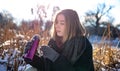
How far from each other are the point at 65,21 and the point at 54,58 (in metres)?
0.40

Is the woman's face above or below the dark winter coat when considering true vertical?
above

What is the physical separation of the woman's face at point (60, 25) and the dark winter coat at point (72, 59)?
4.5 inches

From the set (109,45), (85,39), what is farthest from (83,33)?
(109,45)

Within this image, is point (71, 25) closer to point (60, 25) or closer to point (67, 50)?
point (60, 25)

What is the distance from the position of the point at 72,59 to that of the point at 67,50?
0.13 metres

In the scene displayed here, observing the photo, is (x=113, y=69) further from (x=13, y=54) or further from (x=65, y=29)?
(x=65, y=29)

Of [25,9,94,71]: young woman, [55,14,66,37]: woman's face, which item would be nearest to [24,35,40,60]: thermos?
[25,9,94,71]: young woman

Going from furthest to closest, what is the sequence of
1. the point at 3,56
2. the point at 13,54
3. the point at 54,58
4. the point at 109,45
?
the point at 109,45
the point at 3,56
the point at 13,54
the point at 54,58

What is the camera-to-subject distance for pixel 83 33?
383 centimetres

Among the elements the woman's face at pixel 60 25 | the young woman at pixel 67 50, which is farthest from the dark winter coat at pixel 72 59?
the woman's face at pixel 60 25

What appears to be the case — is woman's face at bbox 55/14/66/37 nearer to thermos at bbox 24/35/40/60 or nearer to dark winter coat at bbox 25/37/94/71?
dark winter coat at bbox 25/37/94/71

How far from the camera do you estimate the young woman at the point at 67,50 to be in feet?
11.9

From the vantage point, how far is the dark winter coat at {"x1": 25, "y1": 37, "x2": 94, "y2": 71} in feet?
11.7

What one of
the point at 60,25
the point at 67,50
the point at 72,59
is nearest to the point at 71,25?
the point at 60,25
